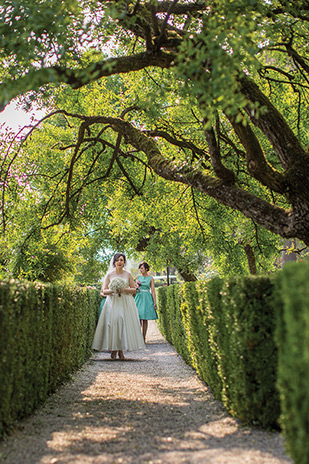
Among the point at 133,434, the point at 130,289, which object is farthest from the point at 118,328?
the point at 133,434

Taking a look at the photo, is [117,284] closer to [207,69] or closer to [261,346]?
[207,69]

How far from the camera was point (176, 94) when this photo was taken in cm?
862

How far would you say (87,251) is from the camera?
23375mm

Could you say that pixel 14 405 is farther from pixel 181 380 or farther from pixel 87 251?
pixel 87 251

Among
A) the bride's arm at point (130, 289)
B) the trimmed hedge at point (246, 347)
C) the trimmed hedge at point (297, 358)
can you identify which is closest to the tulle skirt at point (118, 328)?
the bride's arm at point (130, 289)

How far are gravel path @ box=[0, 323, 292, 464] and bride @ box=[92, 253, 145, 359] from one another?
3320 millimetres

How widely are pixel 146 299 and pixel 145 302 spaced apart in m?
0.10

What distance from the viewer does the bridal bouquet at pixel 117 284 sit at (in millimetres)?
11516

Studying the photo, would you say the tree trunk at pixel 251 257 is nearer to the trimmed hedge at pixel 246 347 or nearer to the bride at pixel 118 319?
the bride at pixel 118 319

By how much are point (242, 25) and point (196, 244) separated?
9.50 meters

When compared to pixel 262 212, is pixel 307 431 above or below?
below

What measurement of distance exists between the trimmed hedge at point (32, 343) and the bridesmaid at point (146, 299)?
659 cm

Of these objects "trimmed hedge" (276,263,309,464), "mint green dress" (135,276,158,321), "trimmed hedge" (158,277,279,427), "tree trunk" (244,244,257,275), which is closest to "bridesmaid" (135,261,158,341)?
"mint green dress" (135,276,158,321)

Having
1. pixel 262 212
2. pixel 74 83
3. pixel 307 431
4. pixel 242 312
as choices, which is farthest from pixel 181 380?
pixel 307 431
